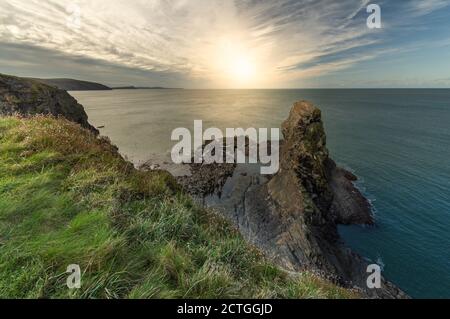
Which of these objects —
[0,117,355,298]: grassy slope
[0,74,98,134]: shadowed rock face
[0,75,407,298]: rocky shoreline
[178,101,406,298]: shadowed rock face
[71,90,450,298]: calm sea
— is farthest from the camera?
[0,74,98,134]: shadowed rock face

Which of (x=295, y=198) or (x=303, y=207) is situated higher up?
(x=295, y=198)

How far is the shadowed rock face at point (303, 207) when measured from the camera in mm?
21062

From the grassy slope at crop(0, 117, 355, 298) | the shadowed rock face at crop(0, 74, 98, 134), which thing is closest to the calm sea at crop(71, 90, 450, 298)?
the shadowed rock face at crop(0, 74, 98, 134)

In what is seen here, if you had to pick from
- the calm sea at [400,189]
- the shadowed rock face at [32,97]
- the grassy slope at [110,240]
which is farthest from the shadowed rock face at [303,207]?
the shadowed rock face at [32,97]

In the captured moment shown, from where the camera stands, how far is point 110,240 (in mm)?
4648

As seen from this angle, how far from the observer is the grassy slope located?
153 inches

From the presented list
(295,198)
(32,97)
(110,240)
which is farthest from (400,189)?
(32,97)

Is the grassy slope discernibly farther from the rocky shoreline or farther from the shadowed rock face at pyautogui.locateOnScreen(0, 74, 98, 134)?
the shadowed rock face at pyautogui.locateOnScreen(0, 74, 98, 134)

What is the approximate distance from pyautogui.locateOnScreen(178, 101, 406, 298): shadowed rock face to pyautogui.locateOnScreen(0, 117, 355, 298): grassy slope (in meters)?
14.0

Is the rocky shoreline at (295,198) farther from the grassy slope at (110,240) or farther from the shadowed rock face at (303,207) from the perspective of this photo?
the grassy slope at (110,240)

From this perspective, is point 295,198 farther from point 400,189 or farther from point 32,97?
point 32,97

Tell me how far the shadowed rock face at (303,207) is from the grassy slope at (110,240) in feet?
46.1

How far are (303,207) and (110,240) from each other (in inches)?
942
